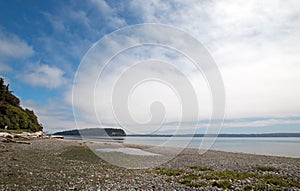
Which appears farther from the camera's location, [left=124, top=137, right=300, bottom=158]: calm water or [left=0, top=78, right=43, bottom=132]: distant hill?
[left=0, top=78, right=43, bottom=132]: distant hill

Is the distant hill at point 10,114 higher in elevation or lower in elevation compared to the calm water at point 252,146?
higher

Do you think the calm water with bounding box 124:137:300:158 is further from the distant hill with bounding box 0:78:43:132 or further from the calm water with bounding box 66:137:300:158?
the distant hill with bounding box 0:78:43:132

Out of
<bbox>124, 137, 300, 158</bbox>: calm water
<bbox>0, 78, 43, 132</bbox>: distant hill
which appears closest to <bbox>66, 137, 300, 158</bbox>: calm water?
<bbox>124, 137, 300, 158</bbox>: calm water

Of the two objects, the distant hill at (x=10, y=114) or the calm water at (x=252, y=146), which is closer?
the calm water at (x=252, y=146)

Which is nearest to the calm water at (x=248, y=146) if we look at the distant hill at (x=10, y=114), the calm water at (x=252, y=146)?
the calm water at (x=252, y=146)

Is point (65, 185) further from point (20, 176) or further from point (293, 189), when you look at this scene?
point (293, 189)

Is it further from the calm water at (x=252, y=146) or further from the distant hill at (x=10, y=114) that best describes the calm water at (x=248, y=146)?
the distant hill at (x=10, y=114)

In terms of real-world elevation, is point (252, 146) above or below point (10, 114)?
below

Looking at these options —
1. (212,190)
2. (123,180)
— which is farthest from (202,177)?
(123,180)

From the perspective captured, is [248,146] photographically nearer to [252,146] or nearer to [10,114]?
[252,146]

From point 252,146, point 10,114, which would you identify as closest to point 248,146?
point 252,146

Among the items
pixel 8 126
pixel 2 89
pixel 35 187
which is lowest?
pixel 35 187

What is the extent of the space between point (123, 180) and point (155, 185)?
2.56 meters

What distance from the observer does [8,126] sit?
70.5m
